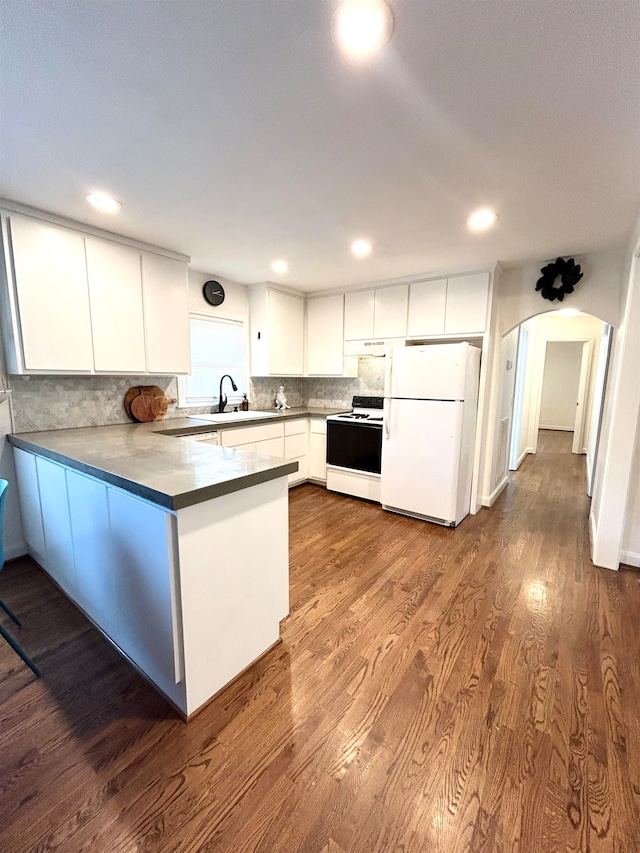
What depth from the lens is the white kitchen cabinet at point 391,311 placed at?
3809mm

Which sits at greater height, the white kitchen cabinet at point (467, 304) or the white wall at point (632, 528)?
the white kitchen cabinet at point (467, 304)

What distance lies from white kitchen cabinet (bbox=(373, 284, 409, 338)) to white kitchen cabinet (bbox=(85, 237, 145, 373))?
2.40 m

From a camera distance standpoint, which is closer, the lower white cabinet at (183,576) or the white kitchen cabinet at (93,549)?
the lower white cabinet at (183,576)

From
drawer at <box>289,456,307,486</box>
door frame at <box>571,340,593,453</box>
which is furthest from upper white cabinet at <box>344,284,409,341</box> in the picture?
door frame at <box>571,340,593,453</box>

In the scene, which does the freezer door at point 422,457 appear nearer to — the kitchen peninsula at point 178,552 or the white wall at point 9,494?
the kitchen peninsula at point 178,552

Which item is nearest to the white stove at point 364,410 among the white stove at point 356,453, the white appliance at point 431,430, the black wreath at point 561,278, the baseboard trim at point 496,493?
the white stove at point 356,453

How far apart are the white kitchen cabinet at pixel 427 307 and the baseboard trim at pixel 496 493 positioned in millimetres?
1856

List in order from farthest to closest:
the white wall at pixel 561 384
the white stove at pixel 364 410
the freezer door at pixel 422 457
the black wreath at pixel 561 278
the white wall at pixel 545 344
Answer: the white wall at pixel 561 384
the white wall at pixel 545 344
the white stove at pixel 364 410
the freezer door at pixel 422 457
the black wreath at pixel 561 278

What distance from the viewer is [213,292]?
385 cm

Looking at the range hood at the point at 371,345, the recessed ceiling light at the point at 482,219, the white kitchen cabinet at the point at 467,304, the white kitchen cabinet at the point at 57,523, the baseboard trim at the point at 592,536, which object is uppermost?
the recessed ceiling light at the point at 482,219

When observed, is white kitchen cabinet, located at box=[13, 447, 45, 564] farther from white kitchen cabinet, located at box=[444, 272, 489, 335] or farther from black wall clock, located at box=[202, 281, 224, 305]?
white kitchen cabinet, located at box=[444, 272, 489, 335]

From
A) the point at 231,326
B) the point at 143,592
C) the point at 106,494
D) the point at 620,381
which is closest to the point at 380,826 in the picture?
the point at 143,592

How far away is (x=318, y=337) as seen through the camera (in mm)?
4535

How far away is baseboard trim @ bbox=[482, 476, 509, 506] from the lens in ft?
12.6
